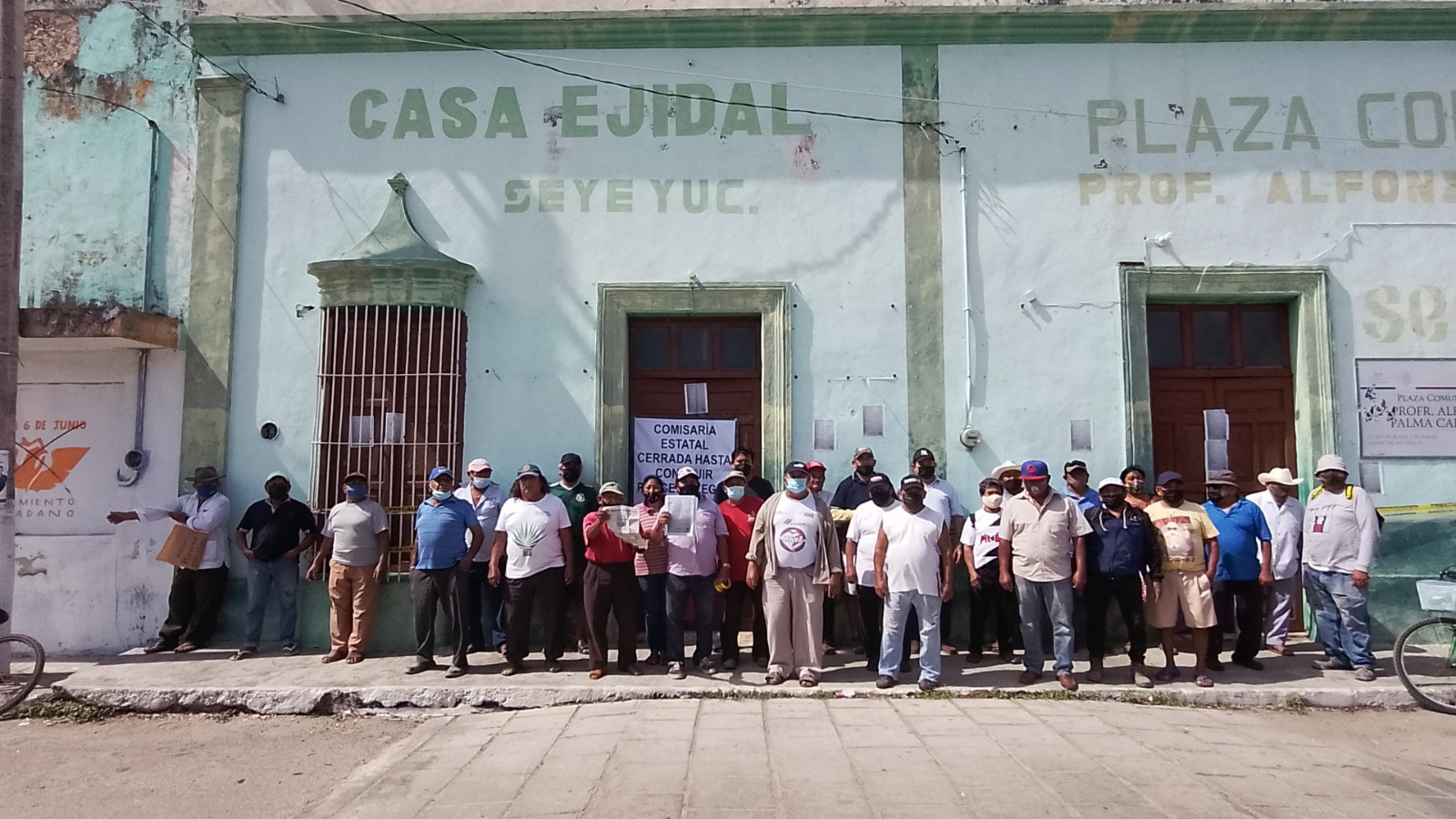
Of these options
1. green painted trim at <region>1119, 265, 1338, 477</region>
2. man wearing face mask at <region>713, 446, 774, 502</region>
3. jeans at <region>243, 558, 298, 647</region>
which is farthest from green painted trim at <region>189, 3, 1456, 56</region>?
jeans at <region>243, 558, 298, 647</region>

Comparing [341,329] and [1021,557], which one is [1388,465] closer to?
[1021,557]

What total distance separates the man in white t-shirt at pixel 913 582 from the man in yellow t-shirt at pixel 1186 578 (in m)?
1.64

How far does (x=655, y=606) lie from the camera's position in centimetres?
739

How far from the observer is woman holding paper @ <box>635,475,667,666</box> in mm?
7234

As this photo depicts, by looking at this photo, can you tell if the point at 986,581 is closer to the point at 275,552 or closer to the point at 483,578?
the point at 483,578

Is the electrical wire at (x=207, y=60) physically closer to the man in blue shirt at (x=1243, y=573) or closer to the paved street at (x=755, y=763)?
the paved street at (x=755, y=763)

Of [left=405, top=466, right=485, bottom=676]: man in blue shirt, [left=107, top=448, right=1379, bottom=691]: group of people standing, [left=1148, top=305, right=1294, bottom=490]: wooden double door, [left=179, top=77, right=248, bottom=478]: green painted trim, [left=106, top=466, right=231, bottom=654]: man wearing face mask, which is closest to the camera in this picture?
[left=107, top=448, right=1379, bottom=691]: group of people standing

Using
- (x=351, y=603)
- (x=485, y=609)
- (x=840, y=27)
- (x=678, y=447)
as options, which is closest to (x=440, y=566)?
(x=485, y=609)

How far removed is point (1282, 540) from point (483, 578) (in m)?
6.60

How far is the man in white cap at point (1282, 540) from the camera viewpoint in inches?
305

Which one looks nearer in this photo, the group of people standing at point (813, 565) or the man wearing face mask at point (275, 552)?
the group of people standing at point (813, 565)

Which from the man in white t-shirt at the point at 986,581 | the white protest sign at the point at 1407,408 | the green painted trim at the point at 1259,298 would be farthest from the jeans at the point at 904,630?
the white protest sign at the point at 1407,408

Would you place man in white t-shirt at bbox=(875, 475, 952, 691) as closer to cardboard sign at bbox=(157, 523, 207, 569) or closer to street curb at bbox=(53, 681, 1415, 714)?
street curb at bbox=(53, 681, 1415, 714)

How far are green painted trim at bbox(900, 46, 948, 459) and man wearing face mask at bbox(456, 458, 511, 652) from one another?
3655mm
